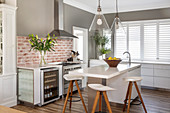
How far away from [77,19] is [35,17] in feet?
5.91

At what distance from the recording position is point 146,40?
19.9ft

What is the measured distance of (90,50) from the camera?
667 centimetres

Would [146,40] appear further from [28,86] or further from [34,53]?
[28,86]

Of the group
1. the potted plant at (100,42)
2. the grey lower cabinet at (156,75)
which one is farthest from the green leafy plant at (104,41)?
the grey lower cabinet at (156,75)

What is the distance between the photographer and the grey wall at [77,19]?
5336mm

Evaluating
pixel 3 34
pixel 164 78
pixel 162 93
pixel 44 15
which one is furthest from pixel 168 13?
pixel 3 34

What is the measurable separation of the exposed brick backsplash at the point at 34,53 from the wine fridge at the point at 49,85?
0.63 m

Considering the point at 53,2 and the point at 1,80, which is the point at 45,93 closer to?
the point at 1,80

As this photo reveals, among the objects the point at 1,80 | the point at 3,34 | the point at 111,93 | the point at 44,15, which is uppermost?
the point at 44,15

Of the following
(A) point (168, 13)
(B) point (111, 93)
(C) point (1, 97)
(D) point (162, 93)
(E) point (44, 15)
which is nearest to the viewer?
(C) point (1, 97)

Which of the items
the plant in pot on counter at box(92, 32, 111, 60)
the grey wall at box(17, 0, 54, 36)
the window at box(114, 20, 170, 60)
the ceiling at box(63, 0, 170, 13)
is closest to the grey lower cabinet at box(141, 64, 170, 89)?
the window at box(114, 20, 170, 60)

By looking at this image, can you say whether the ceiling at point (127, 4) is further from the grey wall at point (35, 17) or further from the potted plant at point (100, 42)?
the potted plant at point (100, 42)

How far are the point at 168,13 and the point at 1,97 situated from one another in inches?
222

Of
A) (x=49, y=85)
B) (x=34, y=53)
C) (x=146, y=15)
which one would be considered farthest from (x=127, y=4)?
(x=49, y=85)
